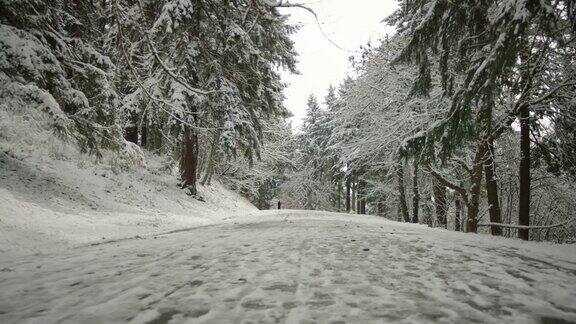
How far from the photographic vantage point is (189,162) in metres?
16.5

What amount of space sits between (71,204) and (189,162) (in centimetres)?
777

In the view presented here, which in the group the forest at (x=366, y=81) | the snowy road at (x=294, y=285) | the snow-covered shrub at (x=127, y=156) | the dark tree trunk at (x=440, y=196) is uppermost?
the forest at (x=366, y=81)

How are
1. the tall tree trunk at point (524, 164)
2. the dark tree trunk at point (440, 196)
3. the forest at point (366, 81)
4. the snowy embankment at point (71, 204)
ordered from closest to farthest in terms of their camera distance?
the forest at point (366, 81) < the snowy embankment at point (71, 204) < the tall tree trunk at point (524, 164) < the dark tree trunk at point (440, 196)

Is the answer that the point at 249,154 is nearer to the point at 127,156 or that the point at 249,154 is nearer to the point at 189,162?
the point at 189,162

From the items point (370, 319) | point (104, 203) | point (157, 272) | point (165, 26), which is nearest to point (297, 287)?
point (370, 319)

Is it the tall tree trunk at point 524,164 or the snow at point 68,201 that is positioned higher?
the tall tree trunk at point 524,164

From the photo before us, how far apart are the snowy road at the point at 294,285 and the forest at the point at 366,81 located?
6.35 ft

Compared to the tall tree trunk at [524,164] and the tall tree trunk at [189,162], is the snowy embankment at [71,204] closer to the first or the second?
the tall tree trunk at [189,162]

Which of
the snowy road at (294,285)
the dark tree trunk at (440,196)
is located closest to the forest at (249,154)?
the snowy road at (294,285)

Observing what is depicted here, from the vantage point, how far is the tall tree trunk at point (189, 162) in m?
16.0

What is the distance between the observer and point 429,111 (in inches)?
420

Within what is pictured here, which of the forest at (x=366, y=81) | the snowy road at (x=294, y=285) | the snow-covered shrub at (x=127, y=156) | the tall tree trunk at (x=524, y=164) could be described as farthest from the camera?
the snow-covered shrub at (x=127, y=156)

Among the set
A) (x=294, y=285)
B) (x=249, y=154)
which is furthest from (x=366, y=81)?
(x=294, y=285)

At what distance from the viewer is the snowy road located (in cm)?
235
